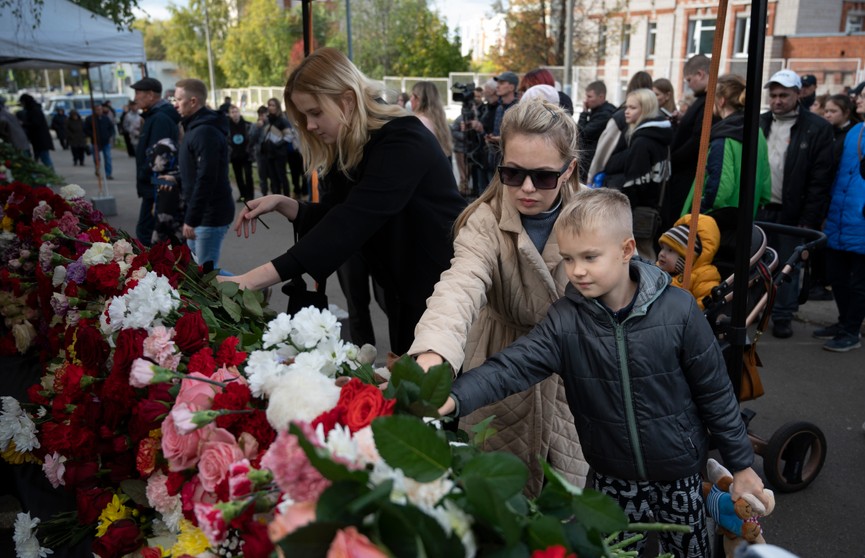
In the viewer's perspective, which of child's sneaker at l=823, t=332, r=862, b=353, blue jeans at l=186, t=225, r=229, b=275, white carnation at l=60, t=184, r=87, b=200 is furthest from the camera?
blue jeans at l=186, t=225, r=229, b=275

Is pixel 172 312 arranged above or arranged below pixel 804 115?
below

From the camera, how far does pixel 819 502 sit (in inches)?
135

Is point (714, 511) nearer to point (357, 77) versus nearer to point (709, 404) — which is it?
point (709, 404)

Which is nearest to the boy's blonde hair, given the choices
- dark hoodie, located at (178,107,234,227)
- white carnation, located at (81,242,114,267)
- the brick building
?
white carnation, located at (81,242,114,267)

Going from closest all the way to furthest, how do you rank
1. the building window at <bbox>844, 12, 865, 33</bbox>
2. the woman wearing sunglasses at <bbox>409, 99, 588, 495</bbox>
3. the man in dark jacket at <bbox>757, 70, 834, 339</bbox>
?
1. the woman wearing sunglasses at <bbox>409, 99, 588, 495</bbox>
2. the man in dark jacket at <bbox>757, 70, 834, 339</bbox>
3. the building window at <bbox>844, 12, 865, 33</bbox>

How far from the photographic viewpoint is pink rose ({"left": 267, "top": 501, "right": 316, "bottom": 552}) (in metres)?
0.96

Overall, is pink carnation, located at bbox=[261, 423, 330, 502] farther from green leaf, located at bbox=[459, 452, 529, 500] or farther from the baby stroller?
the baby stroller

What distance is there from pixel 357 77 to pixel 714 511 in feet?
6.11

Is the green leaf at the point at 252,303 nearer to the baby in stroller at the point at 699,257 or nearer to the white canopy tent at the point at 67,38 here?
the baby in stroller at the point at 699,257

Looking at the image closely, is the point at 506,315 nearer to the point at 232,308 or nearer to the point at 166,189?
the point at 232,308

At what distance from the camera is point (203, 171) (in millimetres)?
5523

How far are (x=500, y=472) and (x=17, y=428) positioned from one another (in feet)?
5.69

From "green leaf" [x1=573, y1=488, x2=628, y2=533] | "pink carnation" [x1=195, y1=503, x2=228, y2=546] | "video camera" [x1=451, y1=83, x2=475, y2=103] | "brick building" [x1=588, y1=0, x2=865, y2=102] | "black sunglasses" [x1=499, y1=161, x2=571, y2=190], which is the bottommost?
"pink carnation" [x1=195, y1=503, x2=228, y2=546]

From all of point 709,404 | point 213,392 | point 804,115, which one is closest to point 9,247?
point 213,392
